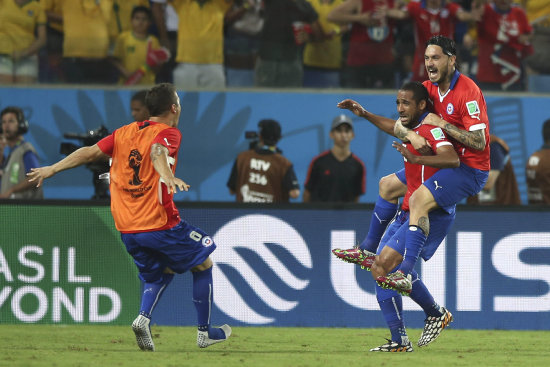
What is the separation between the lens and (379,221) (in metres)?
8.05

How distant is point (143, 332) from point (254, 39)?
5.64m

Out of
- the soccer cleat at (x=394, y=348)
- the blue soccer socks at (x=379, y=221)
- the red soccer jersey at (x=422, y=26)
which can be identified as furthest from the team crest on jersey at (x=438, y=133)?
the red soccer jersey at (x=422, y=26)

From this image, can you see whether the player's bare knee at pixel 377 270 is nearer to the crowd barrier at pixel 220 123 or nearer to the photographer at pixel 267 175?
the photographer at pixel 267 175

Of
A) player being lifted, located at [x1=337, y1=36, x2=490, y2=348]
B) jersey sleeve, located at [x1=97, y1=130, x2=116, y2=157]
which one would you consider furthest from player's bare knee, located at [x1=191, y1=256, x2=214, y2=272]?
player being lifted, located at [x1=337, y1=36, x2=490, y2=348]

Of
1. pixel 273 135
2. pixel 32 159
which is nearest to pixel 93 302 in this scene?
pixel 32 159

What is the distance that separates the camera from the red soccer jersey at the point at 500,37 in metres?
12.5

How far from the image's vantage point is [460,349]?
325 inches

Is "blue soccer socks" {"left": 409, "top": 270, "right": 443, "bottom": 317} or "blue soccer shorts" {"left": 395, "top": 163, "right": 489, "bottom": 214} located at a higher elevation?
"blue soccer shorts" {"left": 395, "top": 163, "right": 489, "bottom": 214}

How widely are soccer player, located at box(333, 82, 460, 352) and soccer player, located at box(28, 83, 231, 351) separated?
127 cm

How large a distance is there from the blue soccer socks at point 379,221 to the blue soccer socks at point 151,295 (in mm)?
1652

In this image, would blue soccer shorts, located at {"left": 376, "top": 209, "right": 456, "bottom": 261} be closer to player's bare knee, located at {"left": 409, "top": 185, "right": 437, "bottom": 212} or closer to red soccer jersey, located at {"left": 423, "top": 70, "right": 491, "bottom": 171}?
player's bare knee, located at {"left": 409, "top": 185, "right": 437, "bottom": 212}

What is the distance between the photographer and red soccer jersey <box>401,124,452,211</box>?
730cm

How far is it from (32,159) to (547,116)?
6744 mm

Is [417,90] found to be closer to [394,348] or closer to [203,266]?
[394,348]
